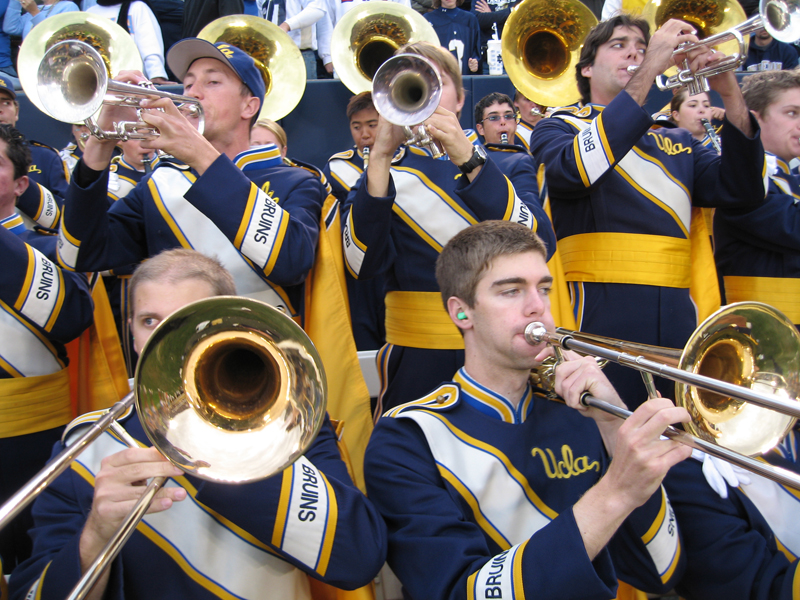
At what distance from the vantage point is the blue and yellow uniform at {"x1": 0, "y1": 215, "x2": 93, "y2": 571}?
2.33 meters

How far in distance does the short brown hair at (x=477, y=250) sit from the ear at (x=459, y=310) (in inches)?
0.5

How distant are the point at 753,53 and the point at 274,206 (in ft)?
20.0

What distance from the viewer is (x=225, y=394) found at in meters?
1.63

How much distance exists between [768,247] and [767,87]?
824 millimetres

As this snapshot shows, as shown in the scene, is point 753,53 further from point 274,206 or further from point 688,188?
point 274,206

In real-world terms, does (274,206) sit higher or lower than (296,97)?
lower

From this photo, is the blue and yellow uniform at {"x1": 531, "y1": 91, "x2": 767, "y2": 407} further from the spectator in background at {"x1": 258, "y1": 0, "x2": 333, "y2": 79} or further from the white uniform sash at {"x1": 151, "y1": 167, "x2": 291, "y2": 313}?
the spectator in background at {"x1": 258, "y1": 0, "x2": 333, "y2": 79}

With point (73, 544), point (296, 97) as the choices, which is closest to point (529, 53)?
point (296, 97)

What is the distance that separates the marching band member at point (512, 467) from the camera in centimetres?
146

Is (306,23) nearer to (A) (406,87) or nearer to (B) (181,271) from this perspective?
(A) (406,87)

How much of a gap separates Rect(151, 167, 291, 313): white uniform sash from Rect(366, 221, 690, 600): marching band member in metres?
0.64

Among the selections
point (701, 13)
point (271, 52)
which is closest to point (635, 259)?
point (701, 13)

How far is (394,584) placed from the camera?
2.21 m

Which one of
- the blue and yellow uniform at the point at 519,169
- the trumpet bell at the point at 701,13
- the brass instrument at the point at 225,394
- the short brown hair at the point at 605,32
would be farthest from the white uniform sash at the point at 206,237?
the trumpet bell at the point at 701,13
